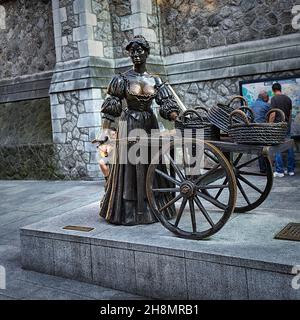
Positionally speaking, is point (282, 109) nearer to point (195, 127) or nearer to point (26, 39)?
point (195, 127)

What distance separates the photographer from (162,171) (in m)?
3.93

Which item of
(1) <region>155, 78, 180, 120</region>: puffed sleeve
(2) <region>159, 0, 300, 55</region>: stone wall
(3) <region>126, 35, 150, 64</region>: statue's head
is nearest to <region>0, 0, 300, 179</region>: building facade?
(2) <region>159, 0, 300, 55</region>: stone wall

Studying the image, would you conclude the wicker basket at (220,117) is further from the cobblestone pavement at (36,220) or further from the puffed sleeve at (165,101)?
the cobblestone pavement at (36,220)

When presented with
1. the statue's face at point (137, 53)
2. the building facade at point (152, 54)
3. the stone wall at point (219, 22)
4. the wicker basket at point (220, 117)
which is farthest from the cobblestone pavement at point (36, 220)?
the stone wall at point (219, 22)

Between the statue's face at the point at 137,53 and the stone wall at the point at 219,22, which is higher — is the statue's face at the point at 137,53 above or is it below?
below

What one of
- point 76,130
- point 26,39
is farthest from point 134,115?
point 26,39

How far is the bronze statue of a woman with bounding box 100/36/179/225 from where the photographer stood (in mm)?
4055

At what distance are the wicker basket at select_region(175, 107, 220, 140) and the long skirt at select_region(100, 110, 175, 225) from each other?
397mm

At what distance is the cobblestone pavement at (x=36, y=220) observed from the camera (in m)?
3.67

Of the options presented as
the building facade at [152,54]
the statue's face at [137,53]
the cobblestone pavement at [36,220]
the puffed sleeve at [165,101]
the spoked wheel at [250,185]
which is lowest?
the cobblestone pavement at [36,220]

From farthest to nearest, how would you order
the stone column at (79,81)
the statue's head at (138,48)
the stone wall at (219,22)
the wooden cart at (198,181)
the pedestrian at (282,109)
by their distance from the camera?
the stone column at (79,81), the stone wall at (219,22), the pedestrian at (282,109), the statue's head at (138,48), the wooden cart at (198,181)

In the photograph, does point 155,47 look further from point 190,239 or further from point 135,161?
point 190,239

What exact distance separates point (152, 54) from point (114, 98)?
5.99 m
